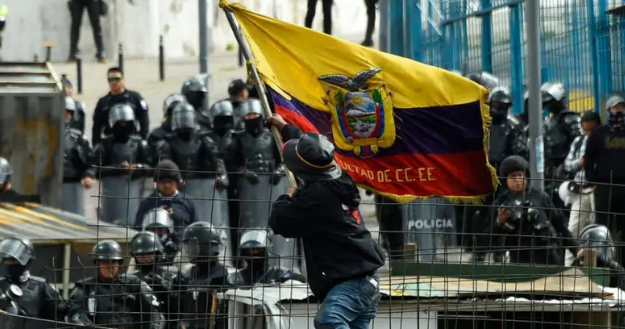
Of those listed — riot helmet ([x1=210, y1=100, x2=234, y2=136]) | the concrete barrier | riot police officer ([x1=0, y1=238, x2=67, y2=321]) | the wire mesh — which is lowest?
the wire mesh

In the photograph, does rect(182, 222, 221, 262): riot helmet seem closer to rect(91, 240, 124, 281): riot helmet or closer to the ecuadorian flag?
rect(91, 240, 124, 281): riot helmet

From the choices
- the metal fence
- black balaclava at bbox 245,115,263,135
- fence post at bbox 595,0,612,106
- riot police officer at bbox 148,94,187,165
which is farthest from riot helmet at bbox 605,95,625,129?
riot police officer at bbox 148,94,187,165

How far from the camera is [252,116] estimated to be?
1642 cm

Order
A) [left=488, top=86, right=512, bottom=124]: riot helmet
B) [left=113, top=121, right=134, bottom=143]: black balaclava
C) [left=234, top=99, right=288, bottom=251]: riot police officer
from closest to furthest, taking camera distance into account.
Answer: [left=234, top=99, right=288, bottom=251]: riot police officer → [left=488, top=86, right=512, bottom=124]: riot helmet → [left=113, top=121, right=134, bottom=143]: black balaclava

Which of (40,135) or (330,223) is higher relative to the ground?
(40,135)

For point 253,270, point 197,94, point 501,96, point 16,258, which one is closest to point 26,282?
point 16,258

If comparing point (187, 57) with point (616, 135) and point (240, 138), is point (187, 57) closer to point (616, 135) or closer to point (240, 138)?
point (240, 138)

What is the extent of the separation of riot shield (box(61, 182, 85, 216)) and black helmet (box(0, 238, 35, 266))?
3926 mm

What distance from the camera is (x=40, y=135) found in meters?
17.1

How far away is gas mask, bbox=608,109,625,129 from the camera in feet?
46.9

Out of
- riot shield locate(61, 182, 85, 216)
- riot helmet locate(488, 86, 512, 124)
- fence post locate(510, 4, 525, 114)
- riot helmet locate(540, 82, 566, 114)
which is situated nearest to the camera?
riot helmet locate(488, 86, 512, 124)

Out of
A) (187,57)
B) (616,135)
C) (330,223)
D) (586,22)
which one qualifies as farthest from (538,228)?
(187,57)

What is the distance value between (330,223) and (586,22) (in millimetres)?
7800

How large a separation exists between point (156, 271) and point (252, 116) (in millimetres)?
4210
